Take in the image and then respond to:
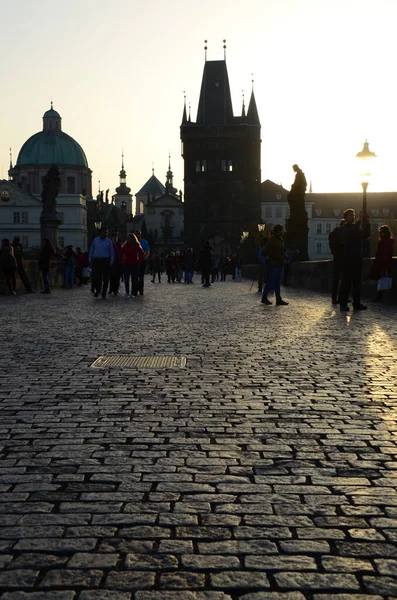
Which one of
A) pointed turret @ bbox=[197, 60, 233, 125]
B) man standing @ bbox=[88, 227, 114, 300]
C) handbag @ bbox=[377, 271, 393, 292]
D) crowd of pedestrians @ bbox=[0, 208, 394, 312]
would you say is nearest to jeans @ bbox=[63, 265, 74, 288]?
crowd of pedestrians @ bbox=[0, 208, 394, 312]

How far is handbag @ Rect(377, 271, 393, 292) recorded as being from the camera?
17.9 m

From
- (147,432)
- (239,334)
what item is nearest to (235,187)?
(239,334)

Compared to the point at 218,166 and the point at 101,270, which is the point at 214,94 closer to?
the point at 218,166

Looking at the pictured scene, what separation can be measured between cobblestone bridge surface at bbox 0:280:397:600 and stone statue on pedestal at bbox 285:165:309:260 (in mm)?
30051

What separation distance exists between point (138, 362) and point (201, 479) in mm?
4521

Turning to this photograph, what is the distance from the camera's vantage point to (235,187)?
10781 cm

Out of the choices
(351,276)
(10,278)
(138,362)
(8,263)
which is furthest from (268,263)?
(138,362)

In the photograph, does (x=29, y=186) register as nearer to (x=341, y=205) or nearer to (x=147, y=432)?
(x=341, y=205)

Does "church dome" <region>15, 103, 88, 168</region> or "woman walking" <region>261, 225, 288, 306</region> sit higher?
"church dome" <region>15, 103, 88, 168</region>

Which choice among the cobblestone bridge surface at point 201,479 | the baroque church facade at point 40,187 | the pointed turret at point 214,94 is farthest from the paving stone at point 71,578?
the baroque church facade at point 40,187

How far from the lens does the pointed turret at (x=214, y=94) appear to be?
10656cm

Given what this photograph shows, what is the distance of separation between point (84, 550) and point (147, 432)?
207cm

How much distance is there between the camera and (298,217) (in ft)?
129

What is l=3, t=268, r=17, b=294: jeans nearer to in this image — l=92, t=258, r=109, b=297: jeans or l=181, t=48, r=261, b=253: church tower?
l=92, t=258, r=109, b=297: jeans
